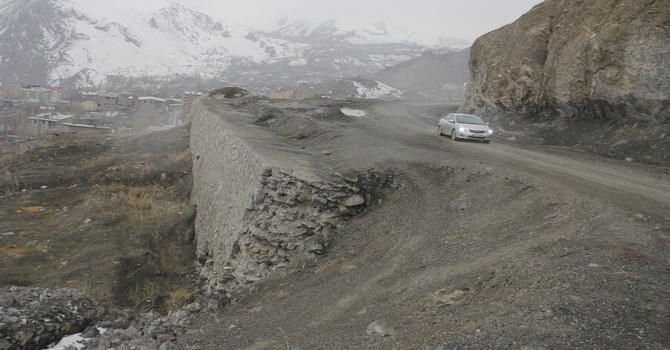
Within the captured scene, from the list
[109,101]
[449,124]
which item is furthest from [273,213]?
[109,101]

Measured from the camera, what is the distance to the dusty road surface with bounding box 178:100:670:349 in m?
4.82

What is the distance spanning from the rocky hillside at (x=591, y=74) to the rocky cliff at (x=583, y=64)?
0.03 m

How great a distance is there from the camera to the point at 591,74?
63.0ft

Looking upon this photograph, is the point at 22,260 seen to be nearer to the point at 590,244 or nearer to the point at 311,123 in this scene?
the point at 311,123

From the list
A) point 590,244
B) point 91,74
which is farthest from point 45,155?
point 91,74

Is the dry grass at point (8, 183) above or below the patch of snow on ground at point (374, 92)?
below

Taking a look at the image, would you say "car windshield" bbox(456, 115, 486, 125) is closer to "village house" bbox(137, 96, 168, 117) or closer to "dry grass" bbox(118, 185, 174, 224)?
"dry grass" bbox(118, 185, 174, 224)

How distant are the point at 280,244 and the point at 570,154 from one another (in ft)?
35.7

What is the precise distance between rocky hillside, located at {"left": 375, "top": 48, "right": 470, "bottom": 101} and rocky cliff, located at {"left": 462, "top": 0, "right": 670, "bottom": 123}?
240 ft

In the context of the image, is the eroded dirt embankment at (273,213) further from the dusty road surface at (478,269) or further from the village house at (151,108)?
the village house at (151,108)

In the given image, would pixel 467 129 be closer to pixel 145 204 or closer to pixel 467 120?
pixel 467 120

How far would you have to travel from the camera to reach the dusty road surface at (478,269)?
4.82 meters

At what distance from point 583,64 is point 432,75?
102 metres

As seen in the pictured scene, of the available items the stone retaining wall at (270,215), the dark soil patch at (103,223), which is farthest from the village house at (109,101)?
the stone retaining wall at (270,215)
